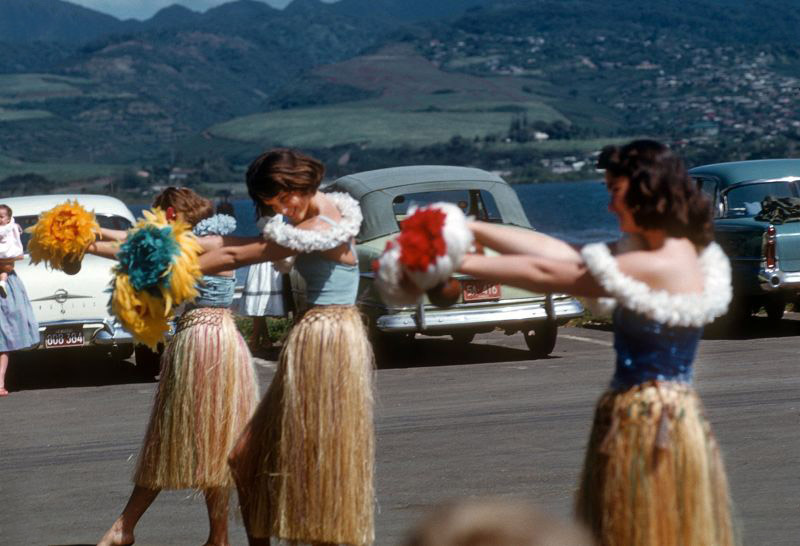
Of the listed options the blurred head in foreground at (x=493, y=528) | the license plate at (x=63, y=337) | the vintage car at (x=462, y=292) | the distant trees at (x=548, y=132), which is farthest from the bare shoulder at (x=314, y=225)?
the distant trees at (x=548, y=132)

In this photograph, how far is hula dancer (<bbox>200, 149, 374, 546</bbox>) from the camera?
562 cm

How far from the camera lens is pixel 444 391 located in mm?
12047

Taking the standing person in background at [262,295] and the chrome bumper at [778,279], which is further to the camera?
the standing person in background at [262,295]

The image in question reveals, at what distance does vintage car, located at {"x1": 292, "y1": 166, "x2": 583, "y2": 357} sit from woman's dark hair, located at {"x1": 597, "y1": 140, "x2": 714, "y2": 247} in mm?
8529

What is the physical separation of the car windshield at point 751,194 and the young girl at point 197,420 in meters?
10.8

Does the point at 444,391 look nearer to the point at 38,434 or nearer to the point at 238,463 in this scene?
the point at 38,434

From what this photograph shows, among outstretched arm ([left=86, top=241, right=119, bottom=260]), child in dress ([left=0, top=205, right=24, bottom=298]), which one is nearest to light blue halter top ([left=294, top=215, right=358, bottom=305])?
outstretched arm ([left=86, top=241, right=119, bottom=260])

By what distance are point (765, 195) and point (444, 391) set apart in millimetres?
6047

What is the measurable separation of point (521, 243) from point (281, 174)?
5.37 feet

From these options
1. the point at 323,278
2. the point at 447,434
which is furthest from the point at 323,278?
the point at 447,434

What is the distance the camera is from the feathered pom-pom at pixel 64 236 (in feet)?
20.0

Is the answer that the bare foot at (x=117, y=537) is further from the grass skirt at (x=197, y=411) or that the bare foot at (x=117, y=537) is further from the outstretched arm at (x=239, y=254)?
the outstretched arm at (x=239, y=254)

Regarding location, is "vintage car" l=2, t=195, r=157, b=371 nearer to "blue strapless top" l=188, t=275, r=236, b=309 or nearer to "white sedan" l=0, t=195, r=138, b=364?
"white sedan" l=0, t=195, r=138, b=364

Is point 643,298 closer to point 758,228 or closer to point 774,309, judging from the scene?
point 758,228
